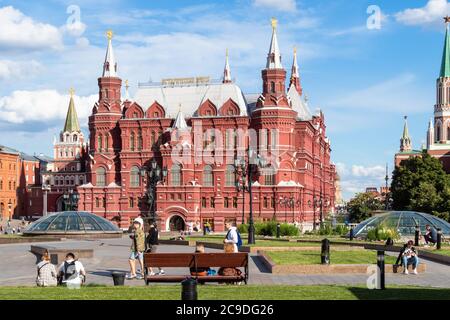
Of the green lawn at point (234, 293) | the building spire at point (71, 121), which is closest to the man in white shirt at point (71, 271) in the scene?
the green lawn at point (234, 293)

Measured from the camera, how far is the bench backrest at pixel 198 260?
742 inches

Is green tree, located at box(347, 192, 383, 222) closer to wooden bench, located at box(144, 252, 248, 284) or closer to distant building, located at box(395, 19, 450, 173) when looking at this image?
distant building, located at box(395, 19, 450, 173)

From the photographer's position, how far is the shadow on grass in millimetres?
15945

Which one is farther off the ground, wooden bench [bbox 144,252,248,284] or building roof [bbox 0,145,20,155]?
building roof [bbox 0,145,20,155]

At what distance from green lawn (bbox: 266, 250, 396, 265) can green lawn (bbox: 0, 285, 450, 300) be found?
25.7 ft

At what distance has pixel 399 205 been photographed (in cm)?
8888

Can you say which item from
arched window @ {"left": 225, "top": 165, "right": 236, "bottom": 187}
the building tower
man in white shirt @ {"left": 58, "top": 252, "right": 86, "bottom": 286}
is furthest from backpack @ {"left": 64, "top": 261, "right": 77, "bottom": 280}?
arched window @ {"left": 225, "top": 165, "right": 236, "bottom": 187}

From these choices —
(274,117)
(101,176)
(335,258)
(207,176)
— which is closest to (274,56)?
(274,117)

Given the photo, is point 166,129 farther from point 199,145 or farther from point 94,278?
point 94,278

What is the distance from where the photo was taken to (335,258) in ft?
91.6

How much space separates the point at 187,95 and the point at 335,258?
6977cm

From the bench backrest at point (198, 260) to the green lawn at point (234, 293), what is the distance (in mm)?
971

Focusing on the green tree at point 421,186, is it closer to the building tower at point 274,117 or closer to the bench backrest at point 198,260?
the building tower at point 274,117

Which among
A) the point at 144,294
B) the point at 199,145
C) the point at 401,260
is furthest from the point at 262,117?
the point at 144,294
